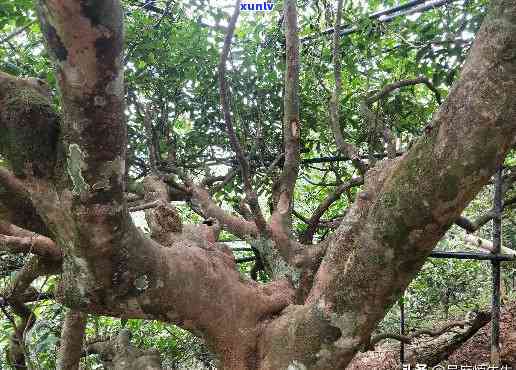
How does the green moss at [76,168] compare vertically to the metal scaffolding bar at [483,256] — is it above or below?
below

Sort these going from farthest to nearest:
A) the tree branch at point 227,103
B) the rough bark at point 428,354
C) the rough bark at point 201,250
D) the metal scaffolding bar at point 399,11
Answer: the rough bark at point 428,354
the metal scaffolding bar at point 399,11
the tree branch at point 227,103
the rough bark at point 201,250

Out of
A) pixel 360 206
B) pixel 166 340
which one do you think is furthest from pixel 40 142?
pixel 166 340

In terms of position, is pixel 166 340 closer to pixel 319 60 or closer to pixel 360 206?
pixel 319 60

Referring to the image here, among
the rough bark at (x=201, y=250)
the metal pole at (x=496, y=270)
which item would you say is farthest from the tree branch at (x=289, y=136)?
the metal pole at (x=496, y=270)

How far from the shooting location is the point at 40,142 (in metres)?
1.07

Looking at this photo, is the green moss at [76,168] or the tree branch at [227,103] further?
the tree branch at [227,103]

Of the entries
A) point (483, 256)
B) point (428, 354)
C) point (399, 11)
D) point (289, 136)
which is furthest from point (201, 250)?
point (428, 354)

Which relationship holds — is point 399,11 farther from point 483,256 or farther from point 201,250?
point 201,250

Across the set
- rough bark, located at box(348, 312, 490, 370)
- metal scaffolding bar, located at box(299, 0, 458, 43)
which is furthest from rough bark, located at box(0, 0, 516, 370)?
rough bark, located at box(348, 312, 490, 370)

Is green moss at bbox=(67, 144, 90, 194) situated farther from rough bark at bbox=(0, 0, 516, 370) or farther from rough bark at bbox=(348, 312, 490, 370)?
rough bark at bbox=(348, 312, 490, 370)

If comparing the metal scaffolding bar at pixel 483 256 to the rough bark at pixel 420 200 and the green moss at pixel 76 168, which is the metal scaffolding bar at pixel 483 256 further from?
the green moss at pixel 76 168

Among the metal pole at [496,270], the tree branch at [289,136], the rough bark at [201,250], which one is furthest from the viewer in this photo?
the metal pole at [496,270]

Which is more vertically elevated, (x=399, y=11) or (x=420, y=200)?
(x=399, y=11)

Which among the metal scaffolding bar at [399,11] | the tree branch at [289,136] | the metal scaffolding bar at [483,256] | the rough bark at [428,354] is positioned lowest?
the rough bark at [428,354]
